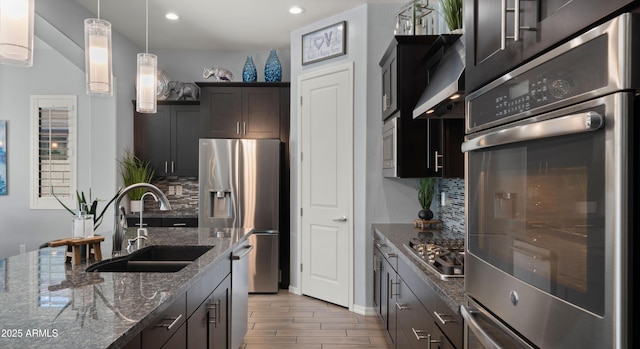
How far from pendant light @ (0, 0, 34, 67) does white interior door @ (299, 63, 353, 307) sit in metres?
2.78

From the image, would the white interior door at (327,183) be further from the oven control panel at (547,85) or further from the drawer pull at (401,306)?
the oven control panel at (547,85)

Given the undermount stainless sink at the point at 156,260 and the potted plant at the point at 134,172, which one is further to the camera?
the potted plant at the point at 134,172

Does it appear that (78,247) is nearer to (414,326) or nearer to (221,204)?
(414,326)

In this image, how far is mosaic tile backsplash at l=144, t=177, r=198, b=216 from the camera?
540cm

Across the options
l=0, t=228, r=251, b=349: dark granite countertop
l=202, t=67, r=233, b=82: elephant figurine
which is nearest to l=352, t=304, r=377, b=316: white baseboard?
l=0, t=228, r=251, b=349: dark granite countertop

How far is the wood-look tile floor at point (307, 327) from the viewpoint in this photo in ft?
10.4

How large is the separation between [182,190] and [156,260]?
313 cm

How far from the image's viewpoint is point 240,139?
15.5 ft

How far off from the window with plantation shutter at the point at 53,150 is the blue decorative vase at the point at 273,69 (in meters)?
2.61

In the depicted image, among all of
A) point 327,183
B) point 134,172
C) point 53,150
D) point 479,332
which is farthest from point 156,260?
point 53,150

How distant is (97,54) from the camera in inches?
89.4

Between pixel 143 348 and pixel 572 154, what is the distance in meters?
1.30

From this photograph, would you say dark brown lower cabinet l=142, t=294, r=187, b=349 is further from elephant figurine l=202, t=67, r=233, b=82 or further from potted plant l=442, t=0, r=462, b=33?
elephant figurine l=202, t=67, r=233, b=82

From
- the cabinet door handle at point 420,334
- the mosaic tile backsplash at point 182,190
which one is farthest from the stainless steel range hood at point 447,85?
the mosaic tile backsplash at point 182,190
